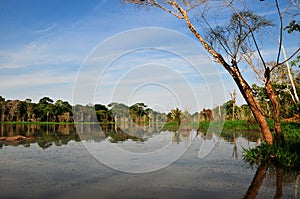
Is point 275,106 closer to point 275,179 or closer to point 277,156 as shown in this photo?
point 277,156

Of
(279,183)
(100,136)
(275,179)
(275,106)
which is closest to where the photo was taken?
(279,183)

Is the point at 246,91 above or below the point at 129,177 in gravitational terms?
above

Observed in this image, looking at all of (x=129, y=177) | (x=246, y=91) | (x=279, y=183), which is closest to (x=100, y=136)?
(x=246, y=91)

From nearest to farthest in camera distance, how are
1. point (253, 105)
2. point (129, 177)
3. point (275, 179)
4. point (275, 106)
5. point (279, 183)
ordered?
point (279, 183)
point (275, 179)
point (129, 177)
point (275, 106)
point (253, 105)

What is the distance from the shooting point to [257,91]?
90.9ft

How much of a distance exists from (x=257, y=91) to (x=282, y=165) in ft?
72.5

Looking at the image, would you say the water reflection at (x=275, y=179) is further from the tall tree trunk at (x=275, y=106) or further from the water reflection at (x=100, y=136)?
the water reflection at (x=100, y=136)

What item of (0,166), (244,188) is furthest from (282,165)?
Answer: (0,166)

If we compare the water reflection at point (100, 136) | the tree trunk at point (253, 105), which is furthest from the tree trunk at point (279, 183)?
the water reflection at point (100, 136)

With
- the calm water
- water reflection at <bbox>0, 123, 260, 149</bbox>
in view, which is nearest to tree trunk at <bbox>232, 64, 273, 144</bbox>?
the calm water

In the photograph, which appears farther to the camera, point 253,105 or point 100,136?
point 100,136

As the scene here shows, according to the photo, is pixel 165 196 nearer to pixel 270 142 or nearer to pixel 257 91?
pixel 270 142

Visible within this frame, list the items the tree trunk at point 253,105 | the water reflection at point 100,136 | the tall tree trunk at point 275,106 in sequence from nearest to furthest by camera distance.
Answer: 1. the tall tree trunk at point 275,106
2. the tree trunk at point 253,105
3. the water reflection at point 100,136

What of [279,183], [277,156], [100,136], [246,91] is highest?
[246,91]
